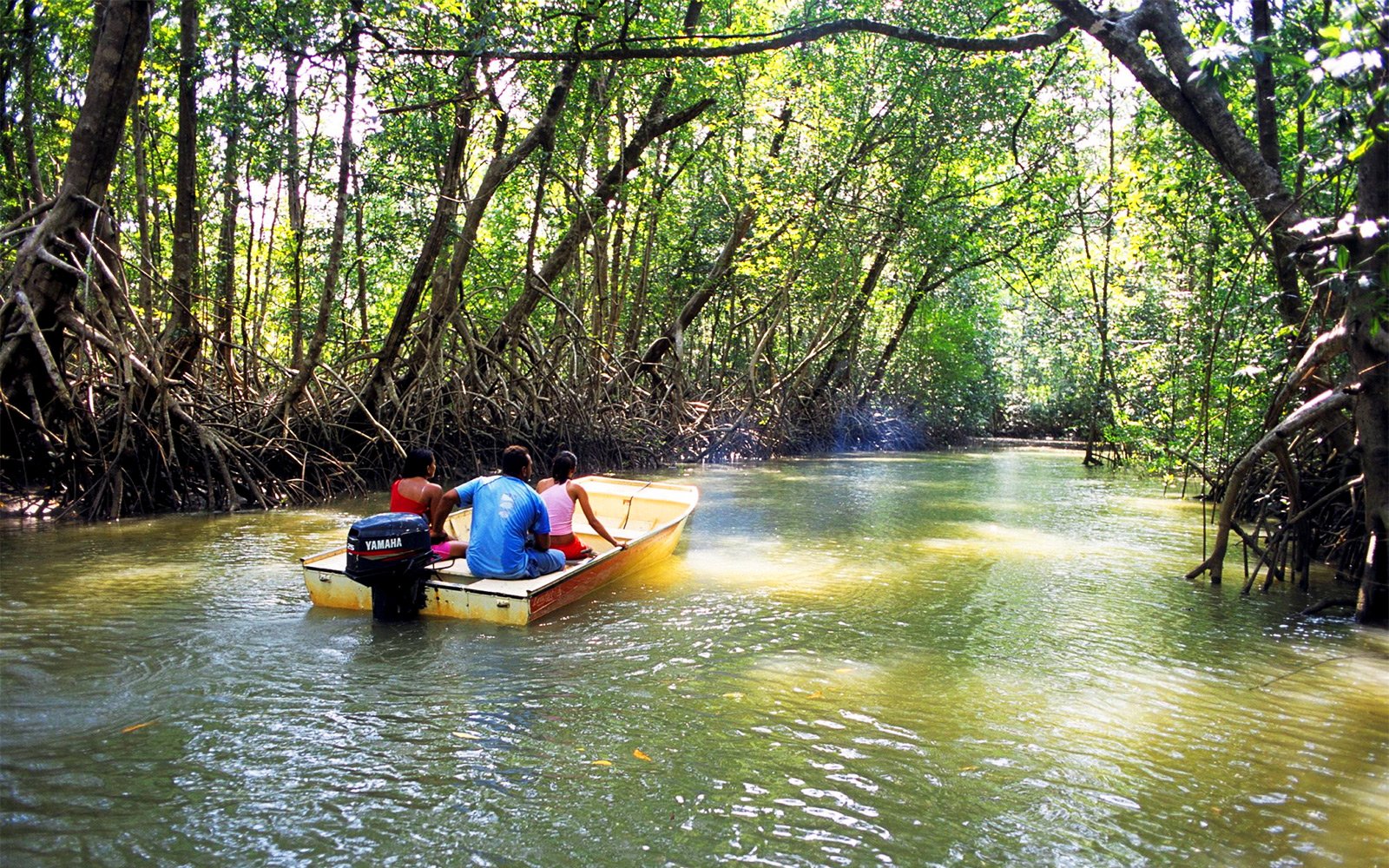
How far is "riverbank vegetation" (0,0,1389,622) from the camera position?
257 inches

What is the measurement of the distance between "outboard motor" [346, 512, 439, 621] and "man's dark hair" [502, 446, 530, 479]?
79cm

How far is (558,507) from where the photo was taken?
6.82m

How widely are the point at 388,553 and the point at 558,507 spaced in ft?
5.45

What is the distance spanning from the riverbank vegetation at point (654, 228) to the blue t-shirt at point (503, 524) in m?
2.84

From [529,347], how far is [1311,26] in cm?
982

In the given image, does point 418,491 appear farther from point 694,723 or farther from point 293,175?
point 293,175

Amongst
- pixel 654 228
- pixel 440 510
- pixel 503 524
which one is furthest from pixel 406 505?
pixel 654 228

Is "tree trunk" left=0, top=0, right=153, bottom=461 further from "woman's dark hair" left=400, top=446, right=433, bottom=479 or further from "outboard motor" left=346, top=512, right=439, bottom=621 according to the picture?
"outboard motor" left=346, top=512, right=439, bottom=621

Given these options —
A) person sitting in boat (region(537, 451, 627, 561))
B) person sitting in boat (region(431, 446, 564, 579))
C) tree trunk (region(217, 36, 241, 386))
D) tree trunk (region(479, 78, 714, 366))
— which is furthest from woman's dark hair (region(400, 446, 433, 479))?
tree trunk (region(479, 78, 714, 366))

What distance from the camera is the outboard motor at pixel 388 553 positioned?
5.28 metres

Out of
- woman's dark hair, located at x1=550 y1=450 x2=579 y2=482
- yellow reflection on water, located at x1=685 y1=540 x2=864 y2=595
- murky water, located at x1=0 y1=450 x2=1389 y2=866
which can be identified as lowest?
murky water, located at x1=0 y1=450 x2=1389 y2=866

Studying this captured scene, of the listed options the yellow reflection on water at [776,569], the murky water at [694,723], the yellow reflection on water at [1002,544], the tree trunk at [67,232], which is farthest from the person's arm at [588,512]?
the tree trunk at [67,232]

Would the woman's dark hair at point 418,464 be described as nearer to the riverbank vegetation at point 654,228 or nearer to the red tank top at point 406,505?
the red tank top at point 406,505

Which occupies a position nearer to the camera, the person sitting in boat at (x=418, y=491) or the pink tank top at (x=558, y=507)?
the person sitting in boat at (x=418, y=491)
